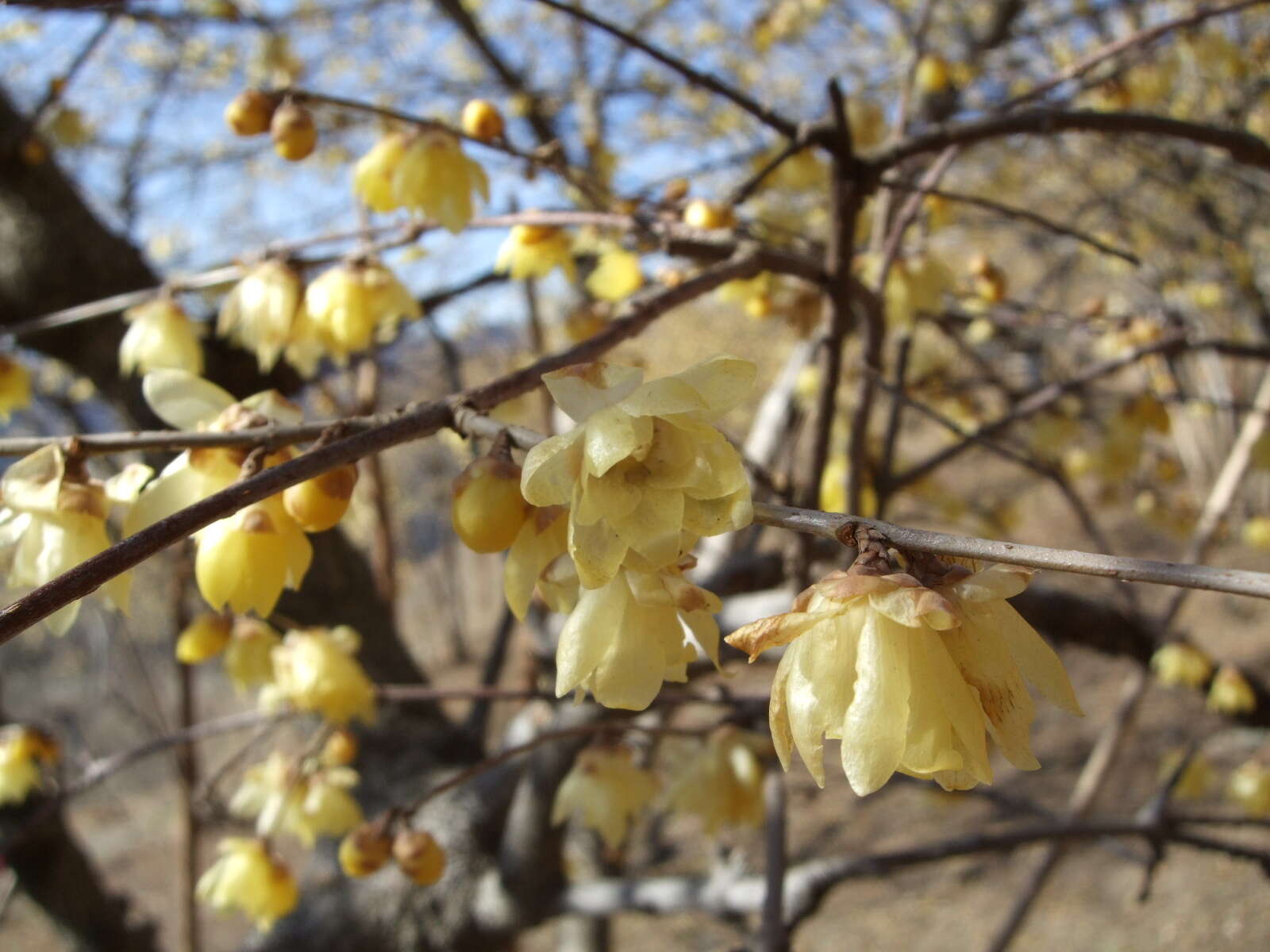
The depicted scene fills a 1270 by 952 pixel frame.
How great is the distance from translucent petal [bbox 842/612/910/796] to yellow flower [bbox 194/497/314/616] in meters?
0.56

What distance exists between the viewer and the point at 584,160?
4.10m

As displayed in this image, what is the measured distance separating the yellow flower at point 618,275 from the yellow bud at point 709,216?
38 cm

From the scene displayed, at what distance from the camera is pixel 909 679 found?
62 centimetres

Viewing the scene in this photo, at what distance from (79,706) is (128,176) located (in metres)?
9.18

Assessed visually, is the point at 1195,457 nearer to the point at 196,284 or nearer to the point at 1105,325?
the point at 1105,325

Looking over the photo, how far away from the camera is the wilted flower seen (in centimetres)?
183

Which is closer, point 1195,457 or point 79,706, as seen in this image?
point 1195,457

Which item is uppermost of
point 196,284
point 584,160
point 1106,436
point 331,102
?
point 331,102

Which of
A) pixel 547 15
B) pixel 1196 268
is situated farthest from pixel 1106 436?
pixel 547 15

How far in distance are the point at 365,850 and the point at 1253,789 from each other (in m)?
3.29

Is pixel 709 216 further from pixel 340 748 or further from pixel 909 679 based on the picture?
pixel 340 748

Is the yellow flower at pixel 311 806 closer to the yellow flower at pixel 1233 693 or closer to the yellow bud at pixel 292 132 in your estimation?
the yellow bud at pixel 292 132

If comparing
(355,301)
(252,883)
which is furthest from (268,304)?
(252,883)

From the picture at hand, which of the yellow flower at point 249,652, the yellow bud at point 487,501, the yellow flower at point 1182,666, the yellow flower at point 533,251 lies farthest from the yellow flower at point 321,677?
the yellow flower at point 1182,666
